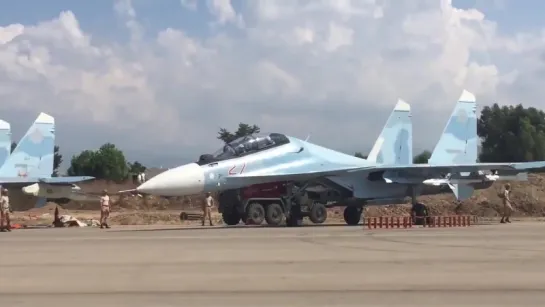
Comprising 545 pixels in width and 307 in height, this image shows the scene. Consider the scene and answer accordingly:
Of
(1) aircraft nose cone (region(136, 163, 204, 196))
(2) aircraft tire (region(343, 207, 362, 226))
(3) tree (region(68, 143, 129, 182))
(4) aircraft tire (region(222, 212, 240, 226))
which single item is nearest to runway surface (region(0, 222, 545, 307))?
(1) aircraft nose cone (region(136, 163, 204, 196))

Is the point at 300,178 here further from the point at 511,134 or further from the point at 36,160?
the point at 511,134

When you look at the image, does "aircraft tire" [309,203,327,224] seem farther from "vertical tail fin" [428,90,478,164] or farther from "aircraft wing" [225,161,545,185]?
"vertical tail fin" [428,90,478,164]

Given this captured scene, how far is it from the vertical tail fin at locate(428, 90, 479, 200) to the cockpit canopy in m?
8.16

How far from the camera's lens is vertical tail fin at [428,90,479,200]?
3002 cm

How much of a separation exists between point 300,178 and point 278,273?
1512 centimetres

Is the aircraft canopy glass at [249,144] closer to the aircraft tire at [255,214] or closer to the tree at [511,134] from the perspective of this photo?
the aircraft tire at [255,214]

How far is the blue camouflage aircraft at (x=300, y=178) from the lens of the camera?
75.6ft

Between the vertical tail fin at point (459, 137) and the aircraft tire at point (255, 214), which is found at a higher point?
the vertical tail fin at point (459, 137)

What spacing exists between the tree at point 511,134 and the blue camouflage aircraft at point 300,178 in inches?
1894

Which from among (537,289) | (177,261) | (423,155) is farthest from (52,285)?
(423,155)

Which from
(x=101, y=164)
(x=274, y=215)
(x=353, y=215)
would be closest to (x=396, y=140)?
(x=353, y=215)

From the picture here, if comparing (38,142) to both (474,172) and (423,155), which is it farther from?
(423,155)

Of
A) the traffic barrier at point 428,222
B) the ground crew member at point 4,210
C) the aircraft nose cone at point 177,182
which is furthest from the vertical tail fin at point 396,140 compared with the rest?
the ground crew member at point 4,210

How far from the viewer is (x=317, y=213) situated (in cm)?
2542
